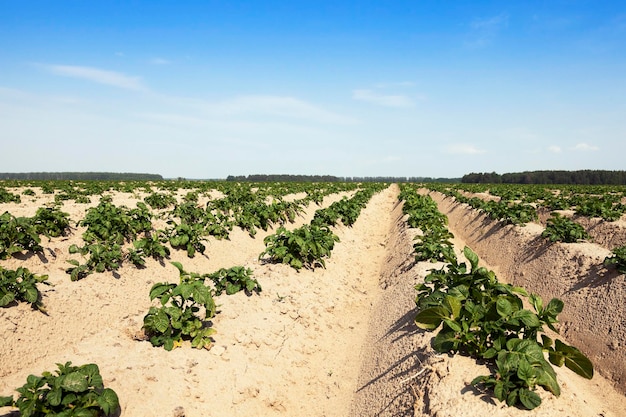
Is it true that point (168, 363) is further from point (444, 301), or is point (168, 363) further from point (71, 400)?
point (444, 301)

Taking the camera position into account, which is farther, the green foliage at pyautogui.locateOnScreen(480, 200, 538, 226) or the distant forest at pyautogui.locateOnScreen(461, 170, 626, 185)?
the distant forest at pyautogui.locateOnScreen(461, 170, 626, 185)

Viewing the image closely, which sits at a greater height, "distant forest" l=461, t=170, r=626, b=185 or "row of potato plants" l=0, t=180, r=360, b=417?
"distant forest" l=461, t=170, r=626, b=185

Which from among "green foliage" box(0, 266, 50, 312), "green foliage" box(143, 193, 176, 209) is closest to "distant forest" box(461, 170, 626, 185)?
"green foliage" box(143, 193, 176, 209)

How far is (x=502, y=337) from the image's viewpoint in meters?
3.94

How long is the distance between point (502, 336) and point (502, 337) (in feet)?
0.09

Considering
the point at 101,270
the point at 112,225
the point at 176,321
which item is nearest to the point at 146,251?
the point at 101,270

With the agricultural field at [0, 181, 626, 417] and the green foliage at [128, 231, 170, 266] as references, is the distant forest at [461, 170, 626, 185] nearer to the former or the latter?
the agricultural field at [0, 181, 626, 417]

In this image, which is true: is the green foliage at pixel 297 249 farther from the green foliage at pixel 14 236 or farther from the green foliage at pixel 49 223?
the green foliage at pixel 49 223

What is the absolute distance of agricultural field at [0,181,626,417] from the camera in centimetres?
387

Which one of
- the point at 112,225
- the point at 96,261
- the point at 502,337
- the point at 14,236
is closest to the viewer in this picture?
the point at 502,337

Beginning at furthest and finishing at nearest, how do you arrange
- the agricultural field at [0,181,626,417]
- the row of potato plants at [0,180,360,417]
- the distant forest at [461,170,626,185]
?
the distant forest at [461,170,626,185] → the agricultural field at [0,181,626,417] → the row of potato plants at [0,180,360,417]

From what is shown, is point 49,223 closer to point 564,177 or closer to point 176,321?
point 176,321

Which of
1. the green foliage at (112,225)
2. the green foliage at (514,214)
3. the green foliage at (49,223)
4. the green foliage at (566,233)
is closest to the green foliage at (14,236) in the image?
the green foliage at (49,223)

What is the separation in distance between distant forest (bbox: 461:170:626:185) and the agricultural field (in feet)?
362
